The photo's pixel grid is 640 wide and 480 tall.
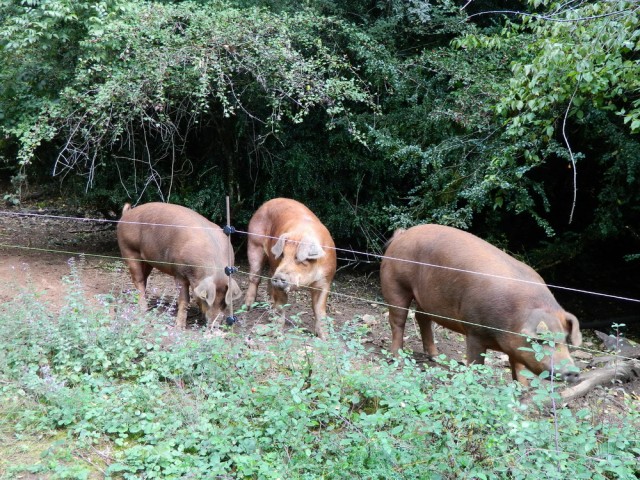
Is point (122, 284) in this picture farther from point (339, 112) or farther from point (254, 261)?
point (339, 112)

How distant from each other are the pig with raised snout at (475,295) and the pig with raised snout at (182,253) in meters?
1.87

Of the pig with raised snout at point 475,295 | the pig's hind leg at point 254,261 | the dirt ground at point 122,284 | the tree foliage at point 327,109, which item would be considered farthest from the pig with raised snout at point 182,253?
the pig with raised snout at point 475,295

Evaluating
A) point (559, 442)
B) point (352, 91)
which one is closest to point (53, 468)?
point (559, 442)

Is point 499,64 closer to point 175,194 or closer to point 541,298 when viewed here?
point 541,298

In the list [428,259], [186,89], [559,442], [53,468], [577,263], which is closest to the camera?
[559,442]

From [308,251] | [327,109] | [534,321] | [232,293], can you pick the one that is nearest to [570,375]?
[534,321]

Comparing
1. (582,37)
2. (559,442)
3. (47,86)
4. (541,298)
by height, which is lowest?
(559,442)

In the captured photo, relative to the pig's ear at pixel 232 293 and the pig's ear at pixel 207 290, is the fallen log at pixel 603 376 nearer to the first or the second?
the pig's ear at pixel 232 293

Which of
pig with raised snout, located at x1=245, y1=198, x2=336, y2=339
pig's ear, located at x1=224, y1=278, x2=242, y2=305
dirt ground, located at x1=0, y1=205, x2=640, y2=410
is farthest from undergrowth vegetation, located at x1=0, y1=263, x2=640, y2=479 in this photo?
pig with raised snout, located at x1=245, y1=198, x2=336, y2=339

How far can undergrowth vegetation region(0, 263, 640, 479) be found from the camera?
4.39 m

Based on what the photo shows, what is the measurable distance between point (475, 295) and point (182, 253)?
3500 millimetres

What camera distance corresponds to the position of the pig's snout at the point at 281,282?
25.9 feet

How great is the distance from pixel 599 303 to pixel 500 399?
8324 millimetres

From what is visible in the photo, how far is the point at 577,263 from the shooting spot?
1222 cm
